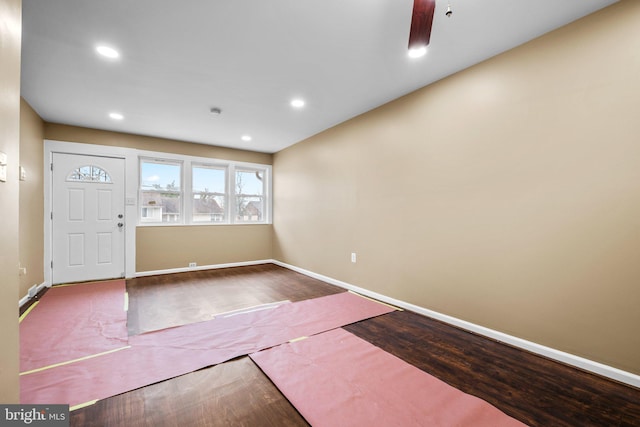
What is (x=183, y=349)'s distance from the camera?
2.31 metres

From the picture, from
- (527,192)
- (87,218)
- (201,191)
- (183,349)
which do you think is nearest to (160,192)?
(201,191)

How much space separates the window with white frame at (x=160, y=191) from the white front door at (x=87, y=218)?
1.20 ft

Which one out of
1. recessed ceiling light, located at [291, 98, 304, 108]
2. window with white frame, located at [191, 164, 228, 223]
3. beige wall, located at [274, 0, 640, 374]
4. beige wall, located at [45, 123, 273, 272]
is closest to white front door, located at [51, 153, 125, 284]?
beige wall, located at [45, 123, 273, 272]

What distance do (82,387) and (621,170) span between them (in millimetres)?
3964

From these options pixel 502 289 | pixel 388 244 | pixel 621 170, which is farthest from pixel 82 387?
pixel 621 170

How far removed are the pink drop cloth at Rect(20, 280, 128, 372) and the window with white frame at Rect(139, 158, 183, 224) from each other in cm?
158

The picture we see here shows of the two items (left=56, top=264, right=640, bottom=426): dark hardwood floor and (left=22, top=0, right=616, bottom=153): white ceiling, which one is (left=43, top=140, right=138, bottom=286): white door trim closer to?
(left=22, top=0, right=616, bottom=153): white ceiling

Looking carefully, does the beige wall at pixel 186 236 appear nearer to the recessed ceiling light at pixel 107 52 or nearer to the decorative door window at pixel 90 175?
the decorative door window at pixel 90 175

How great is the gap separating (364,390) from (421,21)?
7.21 ft

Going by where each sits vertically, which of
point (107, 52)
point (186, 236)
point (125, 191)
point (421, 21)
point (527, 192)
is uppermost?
point (107, 52)

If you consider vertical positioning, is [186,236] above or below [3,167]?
below

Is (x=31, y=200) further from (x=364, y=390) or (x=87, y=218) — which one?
(x=364, y=390)

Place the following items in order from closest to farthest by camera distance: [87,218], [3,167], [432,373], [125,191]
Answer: [3,167]
[432,373]
[87,218]
[125,191]

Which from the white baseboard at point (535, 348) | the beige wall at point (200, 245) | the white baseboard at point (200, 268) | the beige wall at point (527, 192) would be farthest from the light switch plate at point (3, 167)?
the white baseboard at point (200, 268)
